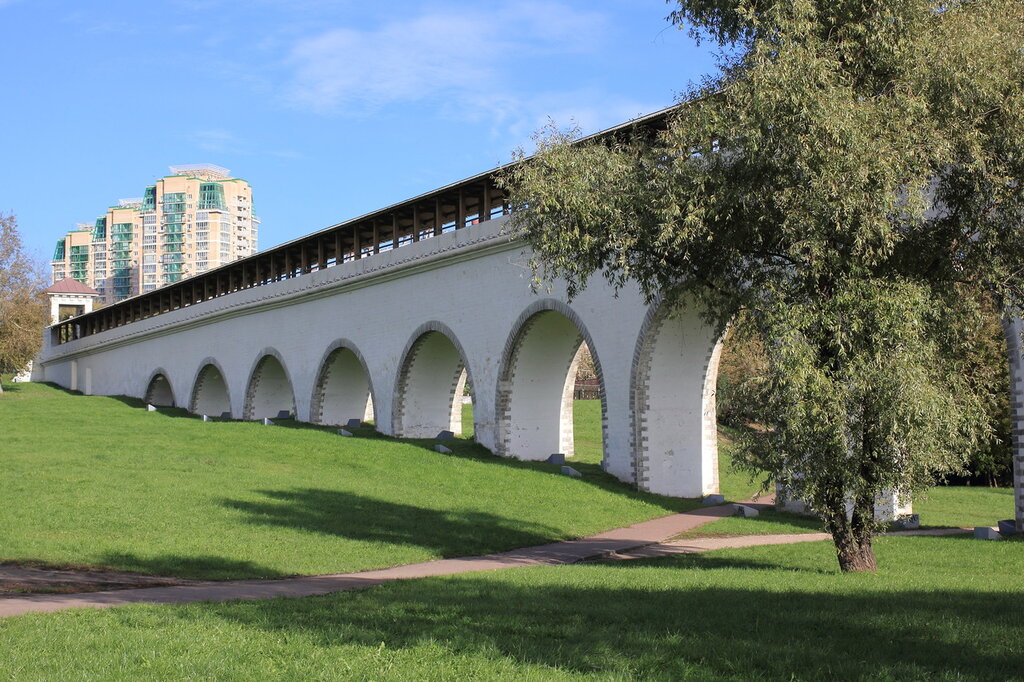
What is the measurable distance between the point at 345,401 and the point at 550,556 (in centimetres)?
1973

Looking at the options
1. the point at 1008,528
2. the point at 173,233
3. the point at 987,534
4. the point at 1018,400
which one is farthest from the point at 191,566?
the point at 173,233

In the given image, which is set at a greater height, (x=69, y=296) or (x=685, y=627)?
(x=69, y=296)

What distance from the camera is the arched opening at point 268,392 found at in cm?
3666

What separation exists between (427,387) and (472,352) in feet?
12.5

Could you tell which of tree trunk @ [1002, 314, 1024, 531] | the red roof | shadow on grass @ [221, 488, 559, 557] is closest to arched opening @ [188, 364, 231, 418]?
shadow on grass @ [221, 488, 559, 557]

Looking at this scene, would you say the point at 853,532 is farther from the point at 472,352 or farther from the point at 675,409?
the point at 472,352

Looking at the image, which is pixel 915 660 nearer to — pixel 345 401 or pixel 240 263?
pixel 345 401

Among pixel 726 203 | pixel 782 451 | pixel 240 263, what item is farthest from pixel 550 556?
pixel 240 263

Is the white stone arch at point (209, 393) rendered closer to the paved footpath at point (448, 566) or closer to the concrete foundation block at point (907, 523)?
the paved footpath at point (448, 566)

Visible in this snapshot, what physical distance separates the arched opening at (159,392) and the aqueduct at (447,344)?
3850 millimetres

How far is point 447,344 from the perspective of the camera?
28.5 m

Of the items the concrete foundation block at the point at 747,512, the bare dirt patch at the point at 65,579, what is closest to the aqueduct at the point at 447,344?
the concrete foundation block at the point at 747,512

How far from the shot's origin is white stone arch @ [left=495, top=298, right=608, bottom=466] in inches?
942

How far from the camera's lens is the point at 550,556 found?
Result: 1421 cm
